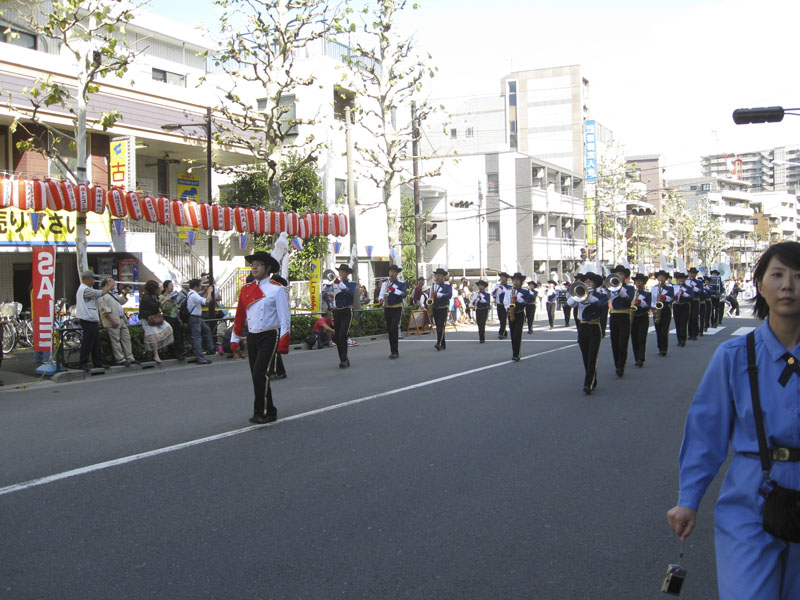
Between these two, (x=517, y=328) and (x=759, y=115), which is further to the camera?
(x=759, y=115)

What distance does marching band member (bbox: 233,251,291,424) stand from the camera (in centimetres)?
819

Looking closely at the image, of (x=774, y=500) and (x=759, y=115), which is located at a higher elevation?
(x=759, y=115)

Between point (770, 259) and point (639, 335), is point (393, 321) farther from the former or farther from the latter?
point (770, 259)

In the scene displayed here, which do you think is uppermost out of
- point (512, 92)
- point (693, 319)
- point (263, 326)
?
point (512, 92)

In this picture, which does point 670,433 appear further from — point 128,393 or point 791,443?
point 128,393

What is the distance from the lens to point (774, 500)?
2.41m

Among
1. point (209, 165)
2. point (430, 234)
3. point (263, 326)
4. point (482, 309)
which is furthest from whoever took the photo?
point (430, 234)

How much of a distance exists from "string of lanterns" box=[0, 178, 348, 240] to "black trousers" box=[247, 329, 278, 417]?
8069 millimetres

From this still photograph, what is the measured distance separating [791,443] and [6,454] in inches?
275

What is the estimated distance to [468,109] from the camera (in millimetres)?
68812

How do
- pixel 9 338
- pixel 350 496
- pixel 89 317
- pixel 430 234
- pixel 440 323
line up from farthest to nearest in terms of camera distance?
pixel 430 234 → pixel 440 323 → pixel 9 338 → pixel 89 317 → pixel 350 496

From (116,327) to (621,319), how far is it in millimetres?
A: 9640

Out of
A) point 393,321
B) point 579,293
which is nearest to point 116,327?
point 393,321

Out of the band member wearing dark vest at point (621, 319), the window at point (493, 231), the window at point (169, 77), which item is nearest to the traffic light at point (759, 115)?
the band member wearing dark vest at point (621, 319)
